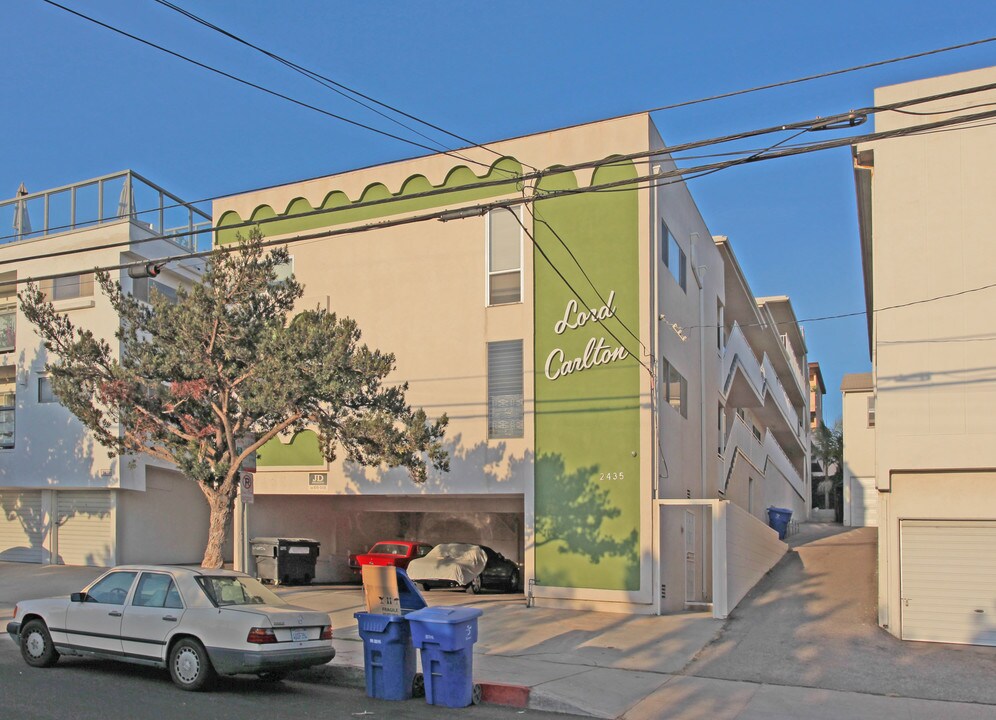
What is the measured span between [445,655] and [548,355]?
9.47 metres

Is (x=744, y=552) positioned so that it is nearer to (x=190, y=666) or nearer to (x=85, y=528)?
(x=190, y=666)

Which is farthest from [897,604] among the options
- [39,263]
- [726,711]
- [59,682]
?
[39,263]

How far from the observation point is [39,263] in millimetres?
26922

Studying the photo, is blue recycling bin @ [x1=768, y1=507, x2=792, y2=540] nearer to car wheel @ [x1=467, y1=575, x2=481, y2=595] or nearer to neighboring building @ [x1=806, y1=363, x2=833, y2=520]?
car wheel @ [x1=467, y1=575, x2=481, y2=595]

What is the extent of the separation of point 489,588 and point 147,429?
37.4ft

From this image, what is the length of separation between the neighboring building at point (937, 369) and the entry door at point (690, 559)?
238 inches

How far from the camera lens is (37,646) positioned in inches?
475

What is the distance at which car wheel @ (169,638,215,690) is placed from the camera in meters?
10.8

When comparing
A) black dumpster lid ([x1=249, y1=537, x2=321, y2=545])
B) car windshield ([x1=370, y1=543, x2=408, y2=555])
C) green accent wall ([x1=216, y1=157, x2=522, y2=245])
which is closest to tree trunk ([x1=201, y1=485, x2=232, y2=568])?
green accent wall ([x1=216, y1=157, x2=522, y2=245])

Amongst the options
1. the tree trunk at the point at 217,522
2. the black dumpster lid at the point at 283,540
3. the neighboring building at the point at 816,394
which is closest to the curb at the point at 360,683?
the tree trunk at the point at 217,522

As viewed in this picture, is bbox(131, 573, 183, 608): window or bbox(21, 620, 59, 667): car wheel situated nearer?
bbox(131, 573, 183, 608): window

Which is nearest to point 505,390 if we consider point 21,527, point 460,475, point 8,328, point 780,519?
point 460,475

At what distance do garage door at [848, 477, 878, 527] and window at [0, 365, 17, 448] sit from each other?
29318 mm

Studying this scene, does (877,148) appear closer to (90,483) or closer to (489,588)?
(489,588)
